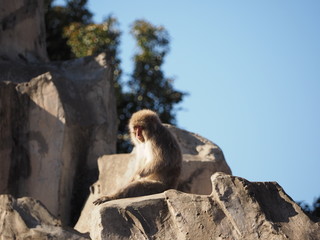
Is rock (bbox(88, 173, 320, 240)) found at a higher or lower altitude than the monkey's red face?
lower

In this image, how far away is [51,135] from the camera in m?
10.4

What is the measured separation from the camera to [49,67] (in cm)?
1170

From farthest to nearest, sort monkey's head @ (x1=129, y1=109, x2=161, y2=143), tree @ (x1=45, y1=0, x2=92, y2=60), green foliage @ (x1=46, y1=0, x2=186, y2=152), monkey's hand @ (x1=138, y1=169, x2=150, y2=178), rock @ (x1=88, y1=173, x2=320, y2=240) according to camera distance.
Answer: tree @ (x1=45, y1=0, x2=92, y2=60) → green foliage @ (x1=46, y1=0, x2=186, y2=152) → monkey's head @ (x1=129, y1=109, x2=161, y2=143) → monkey's hand @ (x1=138, y1=169, x2=150, y2=178) → rock @ (x1=88, y1=173, x2=320, y2=240)

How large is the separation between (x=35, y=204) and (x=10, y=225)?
0.56m

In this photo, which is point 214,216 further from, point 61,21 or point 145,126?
point 61,21

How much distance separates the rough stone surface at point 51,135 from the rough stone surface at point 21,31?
0.51 metres

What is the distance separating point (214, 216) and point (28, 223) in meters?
2.22

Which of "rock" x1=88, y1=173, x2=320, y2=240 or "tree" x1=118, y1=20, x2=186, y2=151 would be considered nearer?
"rock" x1=88, y1=173, x2=320, y2=240

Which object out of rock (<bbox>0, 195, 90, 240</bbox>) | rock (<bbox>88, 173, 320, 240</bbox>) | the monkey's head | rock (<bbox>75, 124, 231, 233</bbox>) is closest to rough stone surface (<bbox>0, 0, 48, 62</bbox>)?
rock (<bbox>75, 124, 231, 233</bbox>)

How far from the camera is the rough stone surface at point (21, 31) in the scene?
A: 11758mm

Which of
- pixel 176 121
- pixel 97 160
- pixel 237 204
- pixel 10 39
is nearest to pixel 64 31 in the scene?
pixel 176 121

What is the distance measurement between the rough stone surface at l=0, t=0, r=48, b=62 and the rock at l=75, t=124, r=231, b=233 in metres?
2.71

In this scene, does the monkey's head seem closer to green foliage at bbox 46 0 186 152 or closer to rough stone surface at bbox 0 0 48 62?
rough stone surface at bbox 0 0 48 62

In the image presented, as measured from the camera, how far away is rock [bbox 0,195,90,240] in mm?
7539
